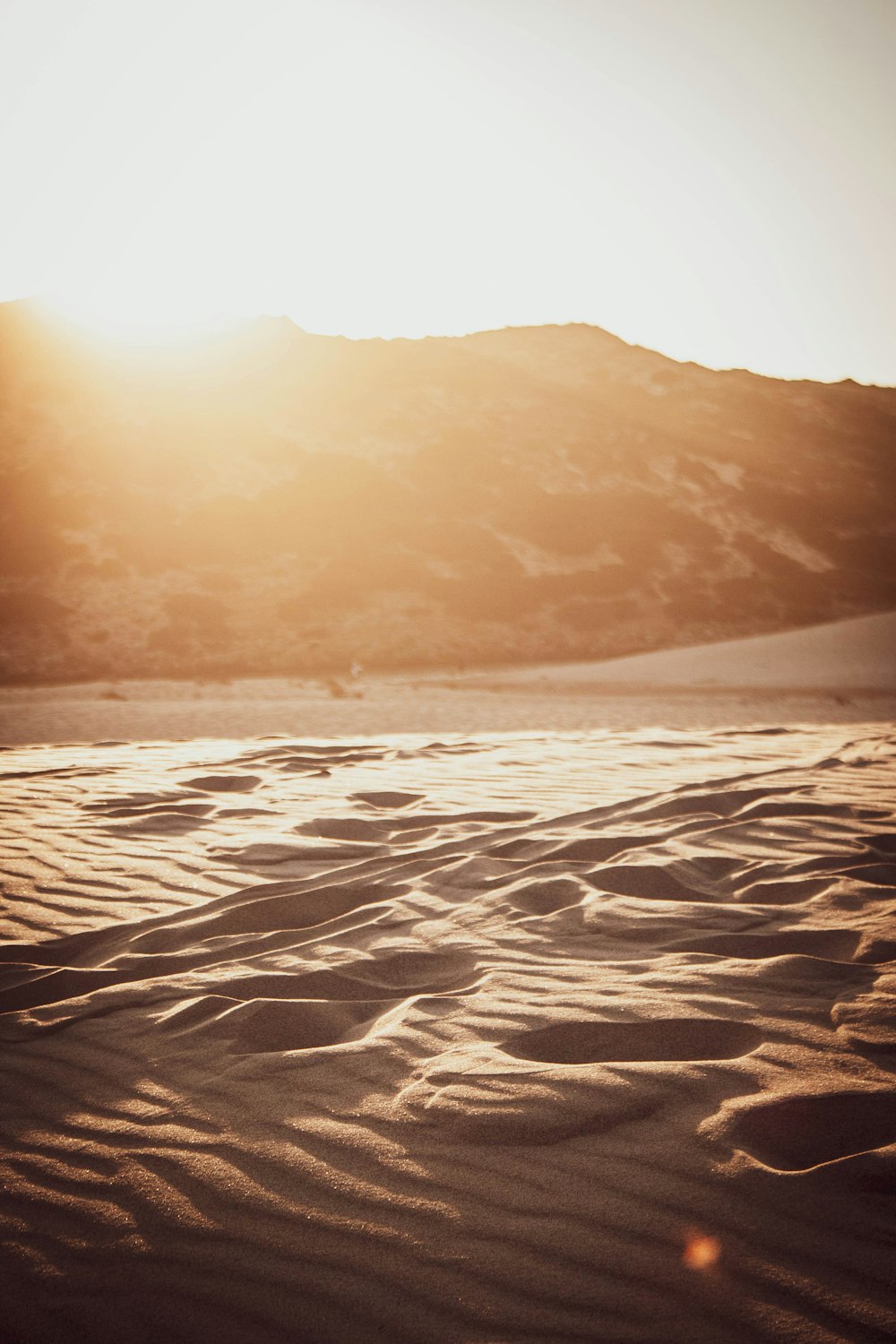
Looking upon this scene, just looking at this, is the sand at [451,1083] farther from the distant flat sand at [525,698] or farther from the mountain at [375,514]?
the mountain at [375,514]

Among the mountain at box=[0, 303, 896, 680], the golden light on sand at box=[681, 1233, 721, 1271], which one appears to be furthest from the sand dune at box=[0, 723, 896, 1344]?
the mountain at box=[0, 303, 896, 680]

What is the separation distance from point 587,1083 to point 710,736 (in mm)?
6308

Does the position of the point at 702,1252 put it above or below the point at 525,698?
below

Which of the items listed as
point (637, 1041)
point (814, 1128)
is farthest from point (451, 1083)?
point (814, 1128)

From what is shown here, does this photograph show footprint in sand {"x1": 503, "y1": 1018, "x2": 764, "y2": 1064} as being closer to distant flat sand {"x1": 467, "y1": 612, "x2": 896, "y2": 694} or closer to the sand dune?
the sand dune

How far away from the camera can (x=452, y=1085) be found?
2.08m

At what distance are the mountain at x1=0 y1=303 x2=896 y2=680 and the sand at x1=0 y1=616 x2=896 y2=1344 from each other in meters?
21.2

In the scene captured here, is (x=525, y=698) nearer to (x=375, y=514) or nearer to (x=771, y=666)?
(x=771, y=666)

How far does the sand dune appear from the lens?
1.53 m

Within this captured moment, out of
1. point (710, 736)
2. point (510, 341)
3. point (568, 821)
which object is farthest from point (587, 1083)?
point (510, 341)

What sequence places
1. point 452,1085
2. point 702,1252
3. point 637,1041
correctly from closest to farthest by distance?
1. point 702,1252
2. point 452,1085
3. point 637,1041

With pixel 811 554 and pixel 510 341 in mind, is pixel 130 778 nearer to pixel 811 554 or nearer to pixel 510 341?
pixel 811 554

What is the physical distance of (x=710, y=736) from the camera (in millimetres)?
7945

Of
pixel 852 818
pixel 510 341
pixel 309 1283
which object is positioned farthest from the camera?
pixel 510 341
